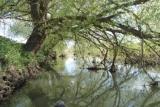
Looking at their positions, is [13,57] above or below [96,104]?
above

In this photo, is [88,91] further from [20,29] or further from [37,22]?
[20,29]

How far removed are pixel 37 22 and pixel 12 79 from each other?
287 centimetres

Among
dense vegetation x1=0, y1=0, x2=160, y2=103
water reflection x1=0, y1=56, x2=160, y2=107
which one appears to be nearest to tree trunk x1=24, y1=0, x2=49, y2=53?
dense vegetation x1=0, y1=0, x2=160, y2=103

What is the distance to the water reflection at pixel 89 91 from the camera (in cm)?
1336

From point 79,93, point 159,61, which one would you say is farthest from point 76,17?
point 159,61

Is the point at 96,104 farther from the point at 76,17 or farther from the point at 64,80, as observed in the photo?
the point at 64,80

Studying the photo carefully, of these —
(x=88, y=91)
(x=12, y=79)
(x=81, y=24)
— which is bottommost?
(x=88, y=91)

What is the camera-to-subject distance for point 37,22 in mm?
16062

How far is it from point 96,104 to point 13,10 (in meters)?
4.94

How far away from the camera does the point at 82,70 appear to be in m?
23.4

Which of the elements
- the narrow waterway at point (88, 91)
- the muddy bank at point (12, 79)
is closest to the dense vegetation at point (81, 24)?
the muddy bank at point (12, 79)

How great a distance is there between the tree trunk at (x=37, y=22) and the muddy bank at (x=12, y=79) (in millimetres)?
1071

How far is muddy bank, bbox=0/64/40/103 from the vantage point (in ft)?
42.5

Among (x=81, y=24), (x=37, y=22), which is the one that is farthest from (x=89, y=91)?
(x=37, y=22)
